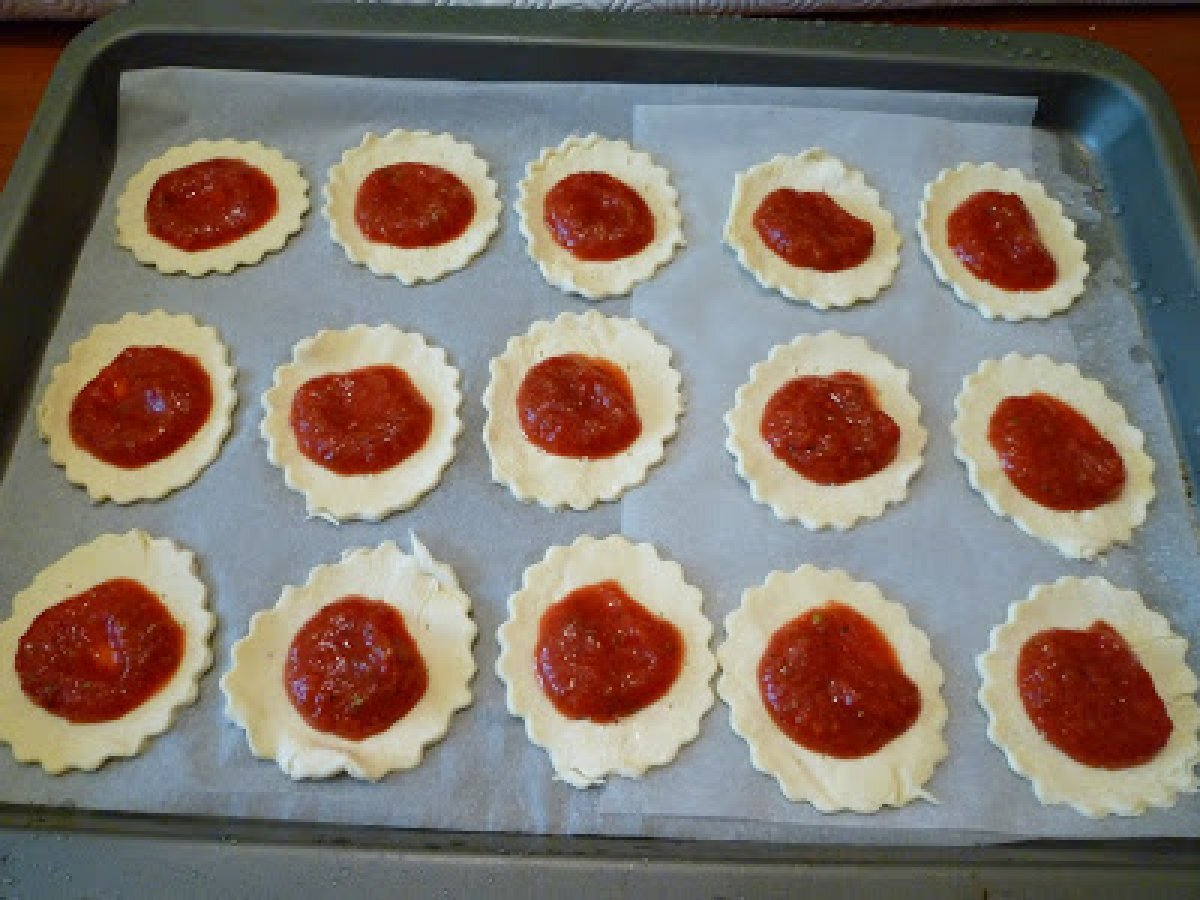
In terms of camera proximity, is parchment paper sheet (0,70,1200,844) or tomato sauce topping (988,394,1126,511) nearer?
parchment paper sheet (0,70,1200,844)

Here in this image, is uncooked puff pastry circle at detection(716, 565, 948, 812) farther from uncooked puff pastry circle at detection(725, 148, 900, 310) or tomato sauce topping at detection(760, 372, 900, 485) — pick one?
uncooked puff pastry circle at detection(725, 148, 900, 310)

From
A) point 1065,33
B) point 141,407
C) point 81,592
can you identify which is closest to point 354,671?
point 81,592

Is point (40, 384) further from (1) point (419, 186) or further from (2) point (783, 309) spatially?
(2) point (783, 309)

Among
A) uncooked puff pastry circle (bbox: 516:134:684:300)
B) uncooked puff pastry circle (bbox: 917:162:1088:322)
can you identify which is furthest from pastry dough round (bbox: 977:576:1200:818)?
uncooked puff pastry circle (bbox: 516:134:684:300)

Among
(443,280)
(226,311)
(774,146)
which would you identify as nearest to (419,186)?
(443,280)

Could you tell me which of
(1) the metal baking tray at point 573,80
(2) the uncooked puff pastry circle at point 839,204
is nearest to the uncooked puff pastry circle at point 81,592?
(1) the metal baking tray at point 573,80

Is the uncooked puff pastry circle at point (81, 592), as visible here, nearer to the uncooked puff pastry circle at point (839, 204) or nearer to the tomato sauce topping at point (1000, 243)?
the uncooked puff pastry circle at point (839, 204)
